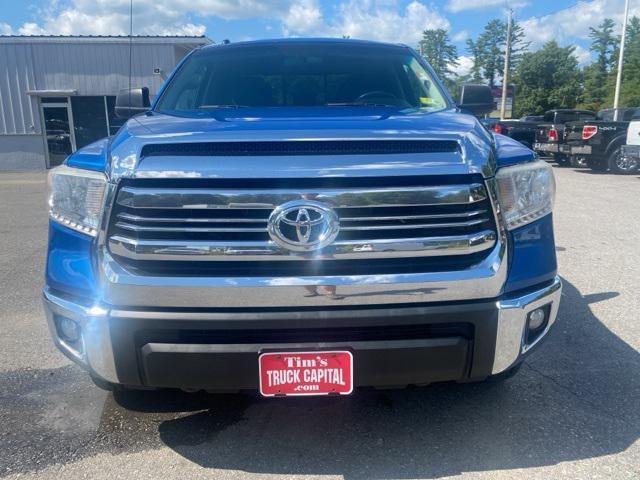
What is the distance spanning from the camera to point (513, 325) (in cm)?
219

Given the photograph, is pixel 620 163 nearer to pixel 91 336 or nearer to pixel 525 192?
pixel 525 192

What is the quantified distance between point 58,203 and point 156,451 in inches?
46.9

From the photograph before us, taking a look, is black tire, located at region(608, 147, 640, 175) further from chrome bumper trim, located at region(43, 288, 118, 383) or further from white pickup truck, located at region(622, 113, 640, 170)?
chrome bumper trim, located at region(43, 288, 118, 383)

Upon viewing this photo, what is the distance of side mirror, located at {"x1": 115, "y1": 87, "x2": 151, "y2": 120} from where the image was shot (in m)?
3.64

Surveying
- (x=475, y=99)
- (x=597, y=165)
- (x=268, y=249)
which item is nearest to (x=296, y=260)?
(x=268, y=249)

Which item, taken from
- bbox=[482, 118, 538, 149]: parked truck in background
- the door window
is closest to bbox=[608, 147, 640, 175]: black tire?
bbox=[482, 118, 538, 149]: parked truck in background

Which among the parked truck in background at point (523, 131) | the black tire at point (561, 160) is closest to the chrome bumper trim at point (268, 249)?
the black tire at point (561, 160)

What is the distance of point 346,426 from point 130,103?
255 cm

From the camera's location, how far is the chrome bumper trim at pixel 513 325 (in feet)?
7.11

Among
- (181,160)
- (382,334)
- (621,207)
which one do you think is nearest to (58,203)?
(181,160)

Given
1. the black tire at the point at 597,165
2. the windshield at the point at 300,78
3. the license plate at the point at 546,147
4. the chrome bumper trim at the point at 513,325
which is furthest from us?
the license plate at the point at 546,147

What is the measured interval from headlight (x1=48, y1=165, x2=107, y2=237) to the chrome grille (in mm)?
116

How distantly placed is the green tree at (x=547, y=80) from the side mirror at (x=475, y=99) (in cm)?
6611

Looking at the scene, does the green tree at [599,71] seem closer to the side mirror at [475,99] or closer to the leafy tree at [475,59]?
the leafy tree at [475,59]
